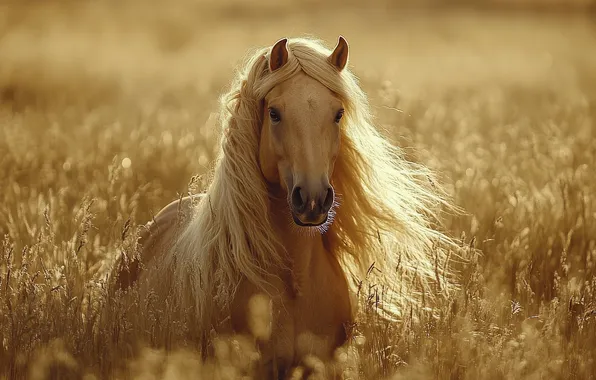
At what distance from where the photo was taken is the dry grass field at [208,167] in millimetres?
3939

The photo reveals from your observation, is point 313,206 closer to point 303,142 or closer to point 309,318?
point 303,142

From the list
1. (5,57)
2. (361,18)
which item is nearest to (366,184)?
(5,57)

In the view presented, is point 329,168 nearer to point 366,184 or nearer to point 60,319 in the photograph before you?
point 366,184

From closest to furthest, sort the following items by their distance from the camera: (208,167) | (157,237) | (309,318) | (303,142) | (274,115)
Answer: (303,142), (274,115), (309,318), (157,237), (208,167)

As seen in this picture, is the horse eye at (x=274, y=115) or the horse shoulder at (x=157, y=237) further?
the horse shoulder at (x=157, y=237)

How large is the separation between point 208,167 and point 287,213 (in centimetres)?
260

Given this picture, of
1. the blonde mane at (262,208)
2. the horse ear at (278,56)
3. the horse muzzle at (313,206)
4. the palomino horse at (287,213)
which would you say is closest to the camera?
the horse muzzle at (313,206)

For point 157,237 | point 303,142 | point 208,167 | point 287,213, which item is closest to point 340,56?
point 303,142

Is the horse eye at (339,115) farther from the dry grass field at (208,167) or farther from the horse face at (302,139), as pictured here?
the dry grass field at (208,167)

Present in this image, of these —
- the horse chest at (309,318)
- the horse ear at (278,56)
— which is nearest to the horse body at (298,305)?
the horse chest at (309,318)

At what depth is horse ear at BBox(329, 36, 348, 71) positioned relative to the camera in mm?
4059

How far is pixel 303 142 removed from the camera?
372 cm

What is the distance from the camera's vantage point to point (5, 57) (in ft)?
48.1

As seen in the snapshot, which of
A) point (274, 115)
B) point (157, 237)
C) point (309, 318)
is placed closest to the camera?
point (274, 115)
